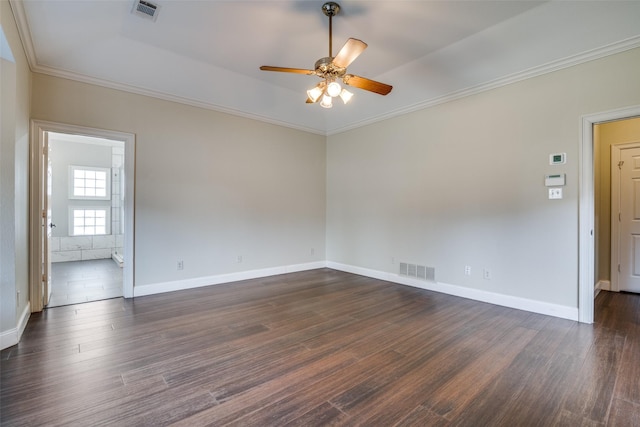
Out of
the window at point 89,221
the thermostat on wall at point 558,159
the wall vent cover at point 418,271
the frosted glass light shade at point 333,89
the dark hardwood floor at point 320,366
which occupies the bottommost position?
the dark hardwood floor at point 320,366

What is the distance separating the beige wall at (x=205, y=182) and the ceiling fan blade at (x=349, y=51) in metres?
2.77

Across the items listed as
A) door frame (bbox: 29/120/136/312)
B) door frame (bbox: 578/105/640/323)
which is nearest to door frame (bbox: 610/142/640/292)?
door frame (bbox: 578/105/640/323)

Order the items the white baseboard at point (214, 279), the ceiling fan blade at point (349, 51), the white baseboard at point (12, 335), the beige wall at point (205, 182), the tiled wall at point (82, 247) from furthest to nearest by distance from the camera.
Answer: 1. the tiled wall at point (82, 247)
2. the white baseboard at point (214, 279)
3. the beige wall at point (205, 182)
4. the white baseboard at point (12, 335)
5. the ceiling fan blade at point (349, 51)

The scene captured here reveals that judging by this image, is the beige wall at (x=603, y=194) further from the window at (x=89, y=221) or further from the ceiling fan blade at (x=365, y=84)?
the window at (x=89, y=221)

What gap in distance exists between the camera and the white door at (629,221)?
4.26m

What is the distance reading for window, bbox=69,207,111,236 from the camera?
23.6ft

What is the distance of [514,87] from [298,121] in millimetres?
3391

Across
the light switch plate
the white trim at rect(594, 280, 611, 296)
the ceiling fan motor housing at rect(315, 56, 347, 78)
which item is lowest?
the white trim at rect(594, 280, 611, 296)

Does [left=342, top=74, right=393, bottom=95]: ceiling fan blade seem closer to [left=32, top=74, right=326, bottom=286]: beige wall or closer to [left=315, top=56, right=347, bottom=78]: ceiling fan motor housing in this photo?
[left=315, top=56, right=347, bottom=78]: ceiling fan motor housing

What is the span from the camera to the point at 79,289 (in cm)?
439

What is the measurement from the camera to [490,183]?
12.5 feet

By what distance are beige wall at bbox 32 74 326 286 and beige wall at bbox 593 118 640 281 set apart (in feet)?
15.0

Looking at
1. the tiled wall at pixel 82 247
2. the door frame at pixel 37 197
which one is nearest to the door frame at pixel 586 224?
the door frame at pixel 37 197

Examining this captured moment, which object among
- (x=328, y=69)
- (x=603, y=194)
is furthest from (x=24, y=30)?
(x=603, y=194)
